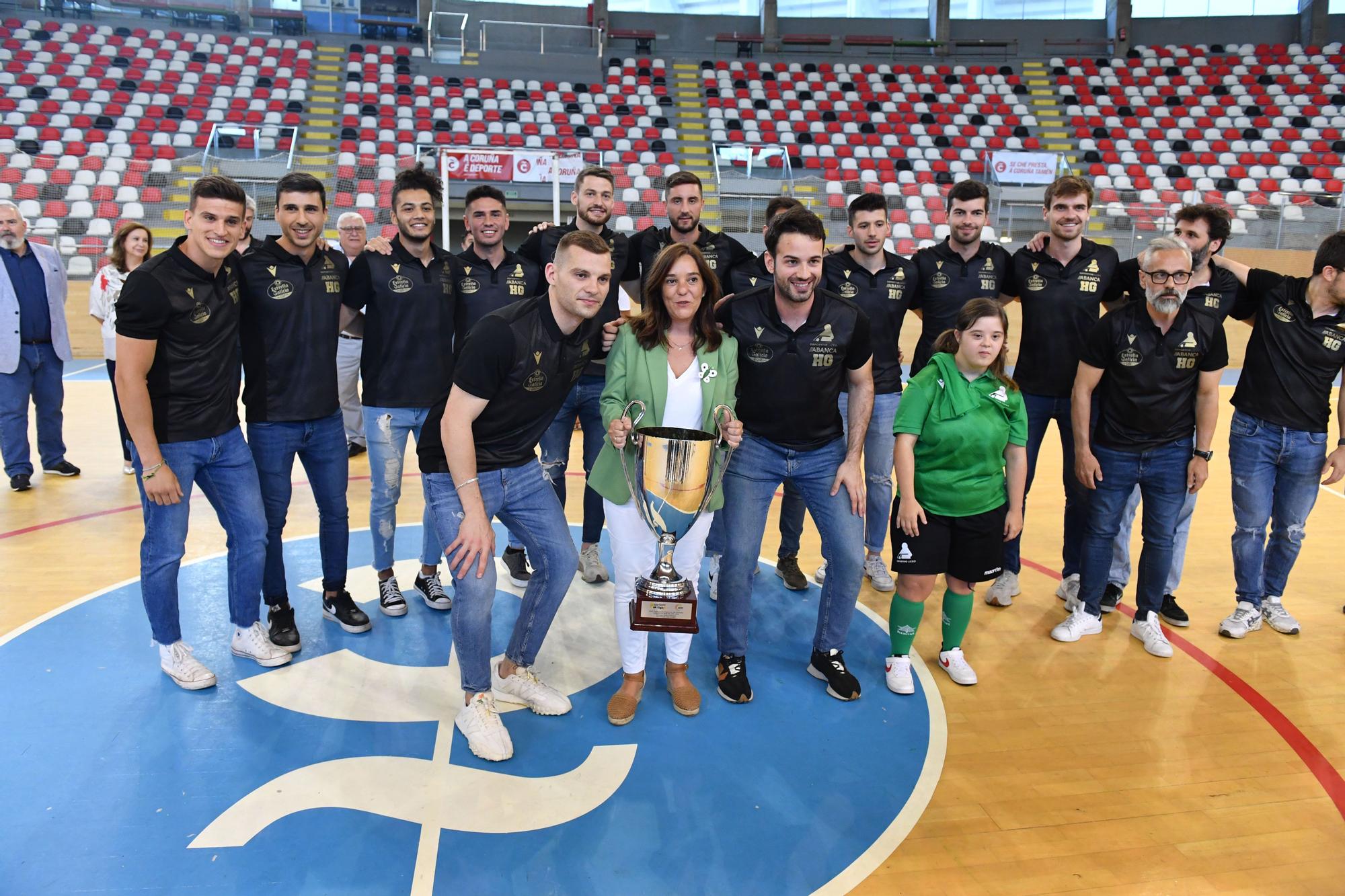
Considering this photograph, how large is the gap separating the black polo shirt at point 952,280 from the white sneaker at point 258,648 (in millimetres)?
3376

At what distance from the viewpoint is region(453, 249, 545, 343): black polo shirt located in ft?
14.6

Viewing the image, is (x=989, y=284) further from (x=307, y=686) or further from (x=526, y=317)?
(x=307, y=686)

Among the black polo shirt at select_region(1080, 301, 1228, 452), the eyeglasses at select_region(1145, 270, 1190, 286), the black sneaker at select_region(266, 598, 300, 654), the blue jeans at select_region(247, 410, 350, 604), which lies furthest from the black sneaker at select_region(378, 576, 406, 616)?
the eyeglasses at select_region(1145, 270, 1190, 286)

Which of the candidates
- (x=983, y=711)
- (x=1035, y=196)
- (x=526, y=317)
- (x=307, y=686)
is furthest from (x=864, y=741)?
(x=1035, y=196)

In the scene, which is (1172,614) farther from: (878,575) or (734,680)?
(734,680)

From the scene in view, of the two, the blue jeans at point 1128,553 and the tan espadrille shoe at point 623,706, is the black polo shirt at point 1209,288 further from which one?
the tan espadrille shoe at point 623,706

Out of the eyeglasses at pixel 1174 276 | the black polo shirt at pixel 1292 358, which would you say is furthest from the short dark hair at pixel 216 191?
A: the black polo shirt at pixel 1292 358

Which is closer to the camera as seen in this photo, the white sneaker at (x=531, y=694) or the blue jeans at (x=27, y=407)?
the white sneaker at (x=531, y=694)

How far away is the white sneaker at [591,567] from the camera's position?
4945 millimetres

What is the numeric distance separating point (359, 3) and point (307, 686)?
25.7 metres

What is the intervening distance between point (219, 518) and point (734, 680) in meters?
2.26

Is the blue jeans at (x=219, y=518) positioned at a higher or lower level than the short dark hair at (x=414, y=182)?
lower

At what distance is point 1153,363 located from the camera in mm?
4012

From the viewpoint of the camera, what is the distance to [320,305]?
387 cm
